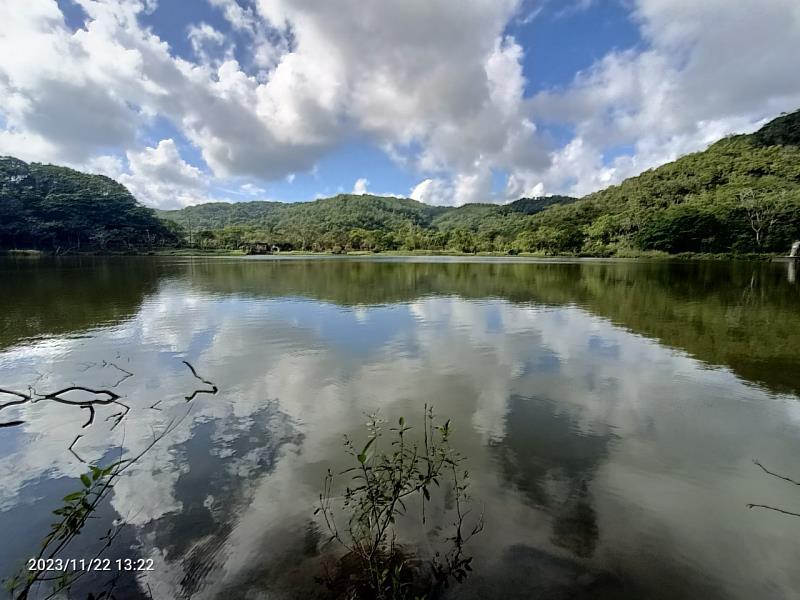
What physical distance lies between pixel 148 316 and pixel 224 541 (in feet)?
54.1

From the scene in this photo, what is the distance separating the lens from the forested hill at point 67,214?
98250 millimetres

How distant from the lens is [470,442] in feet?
22.7

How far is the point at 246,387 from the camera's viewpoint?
9547 millimetres

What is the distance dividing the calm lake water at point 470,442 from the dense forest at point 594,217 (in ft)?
305

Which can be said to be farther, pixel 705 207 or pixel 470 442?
pixel 705 207

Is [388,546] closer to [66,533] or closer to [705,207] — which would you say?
[66,533]

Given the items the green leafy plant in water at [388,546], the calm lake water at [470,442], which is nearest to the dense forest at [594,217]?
the calm lake water at [470,442]

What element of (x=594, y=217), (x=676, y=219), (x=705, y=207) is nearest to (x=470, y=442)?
(x=676, y=219)

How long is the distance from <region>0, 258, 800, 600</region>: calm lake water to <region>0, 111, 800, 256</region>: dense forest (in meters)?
93.1

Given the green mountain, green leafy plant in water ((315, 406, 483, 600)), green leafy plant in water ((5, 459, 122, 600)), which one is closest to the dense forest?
the green mountain

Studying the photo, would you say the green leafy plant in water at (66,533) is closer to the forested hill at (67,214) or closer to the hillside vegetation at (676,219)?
the hillside vegetation at (676,219)

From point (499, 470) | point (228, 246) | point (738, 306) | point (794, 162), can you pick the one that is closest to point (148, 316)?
point (499, 470)

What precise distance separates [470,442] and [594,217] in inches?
6129

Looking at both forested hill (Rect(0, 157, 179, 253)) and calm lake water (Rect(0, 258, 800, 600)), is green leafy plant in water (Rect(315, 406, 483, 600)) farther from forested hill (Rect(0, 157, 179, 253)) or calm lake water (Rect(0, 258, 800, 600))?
forested hill (Rect(0, 157, 179, 253))
